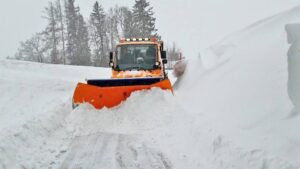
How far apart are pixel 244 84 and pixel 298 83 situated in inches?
77.9

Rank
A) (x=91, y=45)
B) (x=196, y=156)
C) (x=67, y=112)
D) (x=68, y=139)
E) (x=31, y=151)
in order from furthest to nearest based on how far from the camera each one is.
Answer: (x=91, y=45), (x=67, y=112), (x=68, y=139), (x=31, y=151), (x=196, y=156)

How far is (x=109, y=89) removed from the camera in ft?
27.8

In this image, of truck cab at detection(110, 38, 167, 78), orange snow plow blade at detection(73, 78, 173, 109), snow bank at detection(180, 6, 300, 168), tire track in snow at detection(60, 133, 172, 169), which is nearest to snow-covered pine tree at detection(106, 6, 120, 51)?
truck cab at detection(110, 38, 167, 78)

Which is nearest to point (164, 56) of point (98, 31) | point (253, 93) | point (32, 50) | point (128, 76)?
point (128, 76)

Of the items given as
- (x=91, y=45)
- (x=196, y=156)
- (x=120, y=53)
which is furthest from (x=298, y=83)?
(x=91, y=45)

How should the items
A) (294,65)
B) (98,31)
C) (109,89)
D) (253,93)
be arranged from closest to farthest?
(294,65), (253,93), (109,89), (98,31)

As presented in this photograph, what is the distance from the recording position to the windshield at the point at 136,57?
1061cm

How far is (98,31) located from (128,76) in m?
40.1

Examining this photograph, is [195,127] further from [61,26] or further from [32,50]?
[32,50]

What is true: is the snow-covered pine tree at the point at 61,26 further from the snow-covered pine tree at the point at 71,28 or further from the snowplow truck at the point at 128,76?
the snowplow truck at the point at 128,76

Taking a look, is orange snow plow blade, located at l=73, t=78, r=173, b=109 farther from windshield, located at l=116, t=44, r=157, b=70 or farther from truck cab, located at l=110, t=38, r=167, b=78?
windshield, located at l=116, t=44, r=157, b=70

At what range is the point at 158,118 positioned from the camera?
739 centimetres

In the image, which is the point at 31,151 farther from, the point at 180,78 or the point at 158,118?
the point at 180,78

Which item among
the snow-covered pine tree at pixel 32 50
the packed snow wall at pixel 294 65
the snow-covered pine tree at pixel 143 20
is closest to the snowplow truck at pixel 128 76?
the packed snow wall at pixel 294 65
